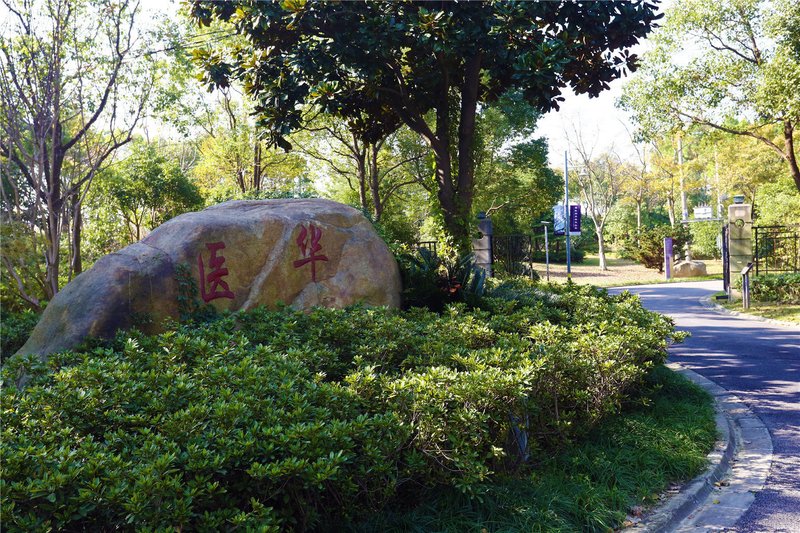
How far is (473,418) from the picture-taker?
3500 millimetres

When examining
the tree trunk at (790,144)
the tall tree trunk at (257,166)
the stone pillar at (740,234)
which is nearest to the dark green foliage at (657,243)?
the tree trunk at (790,144)

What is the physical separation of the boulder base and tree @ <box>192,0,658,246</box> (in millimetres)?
19117

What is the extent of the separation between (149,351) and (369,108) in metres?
7.23

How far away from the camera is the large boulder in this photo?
5578mm

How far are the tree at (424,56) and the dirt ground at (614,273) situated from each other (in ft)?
46.7

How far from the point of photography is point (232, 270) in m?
6.50

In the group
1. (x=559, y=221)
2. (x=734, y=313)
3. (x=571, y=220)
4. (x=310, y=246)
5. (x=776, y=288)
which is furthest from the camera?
(x=559, y=221)

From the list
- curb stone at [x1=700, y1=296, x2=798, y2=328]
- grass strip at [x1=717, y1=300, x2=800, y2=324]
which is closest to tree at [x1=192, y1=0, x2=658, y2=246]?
curb stone at [x1=700, y1=296, x2=798, y2=328]

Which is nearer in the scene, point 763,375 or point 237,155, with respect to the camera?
point 763,375

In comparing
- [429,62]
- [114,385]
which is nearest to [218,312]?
[114,385]

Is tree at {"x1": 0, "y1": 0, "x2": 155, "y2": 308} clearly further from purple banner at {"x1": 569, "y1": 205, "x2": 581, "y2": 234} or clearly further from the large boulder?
purple banner at {"x1": 569, "y1": 205, "x2": 581, "y2": 234}

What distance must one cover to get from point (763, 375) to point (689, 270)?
2080 cm

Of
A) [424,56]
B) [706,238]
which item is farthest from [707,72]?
[706,238]

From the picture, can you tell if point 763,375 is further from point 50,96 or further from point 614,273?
point 614,273
